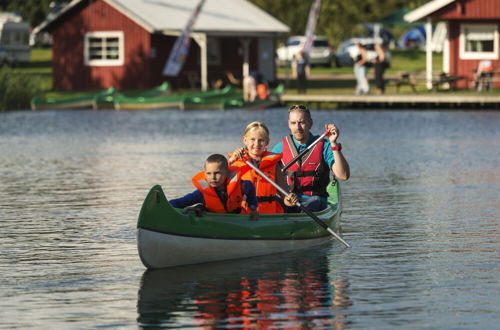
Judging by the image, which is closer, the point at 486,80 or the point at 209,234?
the point at 209,234

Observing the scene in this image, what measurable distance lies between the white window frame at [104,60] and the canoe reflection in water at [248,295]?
44.7 meters

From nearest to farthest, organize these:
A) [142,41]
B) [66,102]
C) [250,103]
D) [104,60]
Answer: [250,103]
[66,102]
[142,41]
[104,60]

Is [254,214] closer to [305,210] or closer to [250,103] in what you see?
[305,210]

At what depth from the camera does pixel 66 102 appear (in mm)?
53812

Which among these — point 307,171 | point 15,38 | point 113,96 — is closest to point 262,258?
point 307,171

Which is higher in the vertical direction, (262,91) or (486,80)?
(486,80)

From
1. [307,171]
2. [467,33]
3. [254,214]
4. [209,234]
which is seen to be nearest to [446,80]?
[467,33]

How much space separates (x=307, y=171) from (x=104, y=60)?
45.3 meters

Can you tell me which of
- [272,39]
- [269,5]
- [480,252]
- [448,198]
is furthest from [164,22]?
[480,252]

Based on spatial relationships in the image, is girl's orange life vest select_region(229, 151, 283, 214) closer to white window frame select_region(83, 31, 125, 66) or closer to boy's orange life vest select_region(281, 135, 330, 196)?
boy's orange life vest select_region(281, 135, 330, 196)

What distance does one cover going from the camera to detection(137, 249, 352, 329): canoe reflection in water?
11.6 meters

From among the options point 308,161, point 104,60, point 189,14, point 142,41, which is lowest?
point 308,161

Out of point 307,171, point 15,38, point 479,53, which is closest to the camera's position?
point 307,171

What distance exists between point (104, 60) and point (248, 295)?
158 ft
